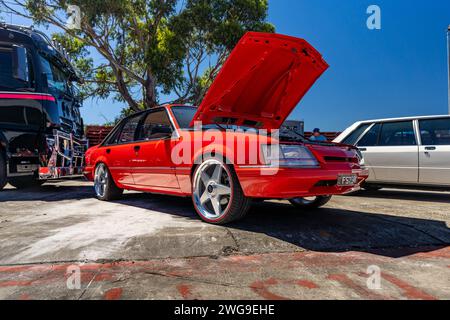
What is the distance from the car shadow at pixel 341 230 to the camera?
2.55 metres

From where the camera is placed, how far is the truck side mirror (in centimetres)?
551

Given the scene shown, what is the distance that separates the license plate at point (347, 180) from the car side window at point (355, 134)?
283 cm

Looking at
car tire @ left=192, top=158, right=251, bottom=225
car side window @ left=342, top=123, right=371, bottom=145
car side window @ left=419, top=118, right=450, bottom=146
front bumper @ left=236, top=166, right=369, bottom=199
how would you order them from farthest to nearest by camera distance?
car side window @ left=342, top=123, right=371, bottom=145, car side window @ left=419, top=118, right=450, bottom=146, car tire @ left=192, top=158, right=251, bottom=225, front bumper @ left=236, top=166, right=369, bottom=199

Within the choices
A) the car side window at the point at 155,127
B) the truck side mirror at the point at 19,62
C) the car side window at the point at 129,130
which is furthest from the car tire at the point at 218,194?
the truck side mirror at the point at 19,62

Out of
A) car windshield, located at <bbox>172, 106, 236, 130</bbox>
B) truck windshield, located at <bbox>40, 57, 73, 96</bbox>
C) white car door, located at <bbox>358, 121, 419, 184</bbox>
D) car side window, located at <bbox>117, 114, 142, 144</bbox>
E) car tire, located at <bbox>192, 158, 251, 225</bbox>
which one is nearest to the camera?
car tire, located at <bbox>192, 158, 251, 225</bbox>

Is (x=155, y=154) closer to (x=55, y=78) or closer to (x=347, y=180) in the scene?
(x=347, y=180)

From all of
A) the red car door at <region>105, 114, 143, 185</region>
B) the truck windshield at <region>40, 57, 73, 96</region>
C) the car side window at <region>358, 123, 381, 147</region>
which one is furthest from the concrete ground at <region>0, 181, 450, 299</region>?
the truck windshield at <region>40, 57, 73, 96</region>

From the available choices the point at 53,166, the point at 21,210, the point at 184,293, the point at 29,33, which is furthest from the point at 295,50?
the point at 29,33

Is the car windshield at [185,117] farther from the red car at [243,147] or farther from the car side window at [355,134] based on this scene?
the car side window at [355,134]

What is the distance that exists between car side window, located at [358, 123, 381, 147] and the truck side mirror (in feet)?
19.7

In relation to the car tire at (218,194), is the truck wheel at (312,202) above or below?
below

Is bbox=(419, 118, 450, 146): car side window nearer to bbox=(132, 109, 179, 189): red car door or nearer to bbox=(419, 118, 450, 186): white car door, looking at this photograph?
bbox=(419, 118, 450, 186): white car door

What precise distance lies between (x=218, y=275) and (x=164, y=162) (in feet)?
6.67

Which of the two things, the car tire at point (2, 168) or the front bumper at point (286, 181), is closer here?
the front bumper at point (286, 181)
